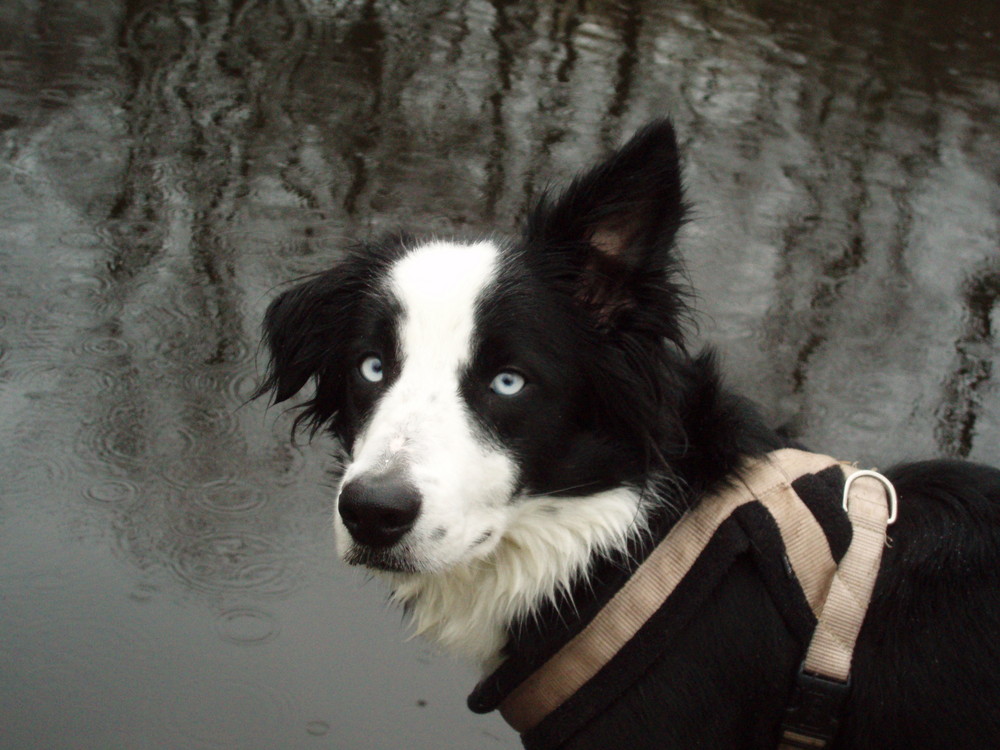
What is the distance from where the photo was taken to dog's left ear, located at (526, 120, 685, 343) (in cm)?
210

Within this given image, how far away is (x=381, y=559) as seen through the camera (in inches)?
81.1

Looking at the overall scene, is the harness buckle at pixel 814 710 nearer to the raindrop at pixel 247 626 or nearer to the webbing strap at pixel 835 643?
the webbing strap at pixel 835 643

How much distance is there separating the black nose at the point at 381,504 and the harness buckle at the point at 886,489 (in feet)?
3.01

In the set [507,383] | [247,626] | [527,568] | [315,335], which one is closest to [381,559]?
[527,568]

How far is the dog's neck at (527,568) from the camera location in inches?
88.3

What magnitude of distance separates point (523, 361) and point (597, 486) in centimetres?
35

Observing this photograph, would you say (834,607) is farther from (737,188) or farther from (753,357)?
(737,188)

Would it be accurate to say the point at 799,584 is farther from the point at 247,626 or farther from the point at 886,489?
the point at 247,626

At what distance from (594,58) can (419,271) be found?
21.6 feet

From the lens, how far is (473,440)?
2.10m

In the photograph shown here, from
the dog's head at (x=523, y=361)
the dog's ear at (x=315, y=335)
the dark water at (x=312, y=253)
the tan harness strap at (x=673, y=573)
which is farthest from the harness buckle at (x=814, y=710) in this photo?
the dog's ear at (x=315, y=335)

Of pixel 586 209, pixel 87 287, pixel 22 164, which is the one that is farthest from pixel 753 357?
pixel 22 164

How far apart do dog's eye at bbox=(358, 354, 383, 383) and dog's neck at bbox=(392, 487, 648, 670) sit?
0.45 meters

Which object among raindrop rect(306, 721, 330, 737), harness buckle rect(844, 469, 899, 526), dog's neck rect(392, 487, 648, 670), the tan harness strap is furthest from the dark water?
harness buckle rect(844, 469, 899, 526)
